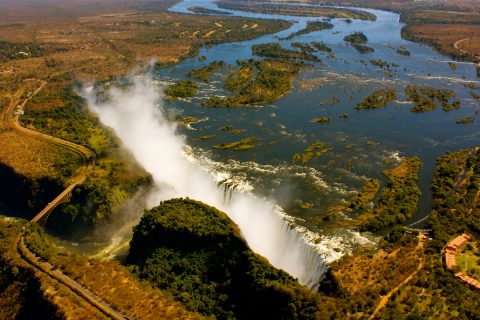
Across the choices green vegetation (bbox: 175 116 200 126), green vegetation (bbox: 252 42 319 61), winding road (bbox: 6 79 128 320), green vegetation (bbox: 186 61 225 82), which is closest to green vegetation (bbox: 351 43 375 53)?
green vegetation (bbox: 252 42 319 61)

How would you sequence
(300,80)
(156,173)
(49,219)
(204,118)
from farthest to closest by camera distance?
(300,80) → (204,118) → (156,173) → (49,219)

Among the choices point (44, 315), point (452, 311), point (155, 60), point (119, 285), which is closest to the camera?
point (452, 311)

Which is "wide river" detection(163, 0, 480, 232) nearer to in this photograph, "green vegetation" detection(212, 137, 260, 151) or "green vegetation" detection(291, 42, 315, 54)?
"green vegetation" detection(212, 137, 260, 151)

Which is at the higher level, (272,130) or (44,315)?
(272,130)

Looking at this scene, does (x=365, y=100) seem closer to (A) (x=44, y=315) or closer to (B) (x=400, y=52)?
(B) (x=400, y=52)

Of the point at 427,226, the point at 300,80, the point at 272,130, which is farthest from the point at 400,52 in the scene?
the point at 427,226

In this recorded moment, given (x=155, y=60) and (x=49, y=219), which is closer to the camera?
(x=49, y=219)

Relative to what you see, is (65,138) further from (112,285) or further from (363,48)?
(363,48)

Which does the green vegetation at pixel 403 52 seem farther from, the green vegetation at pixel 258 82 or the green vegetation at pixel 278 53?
the green vegetation at pixel 258 82
